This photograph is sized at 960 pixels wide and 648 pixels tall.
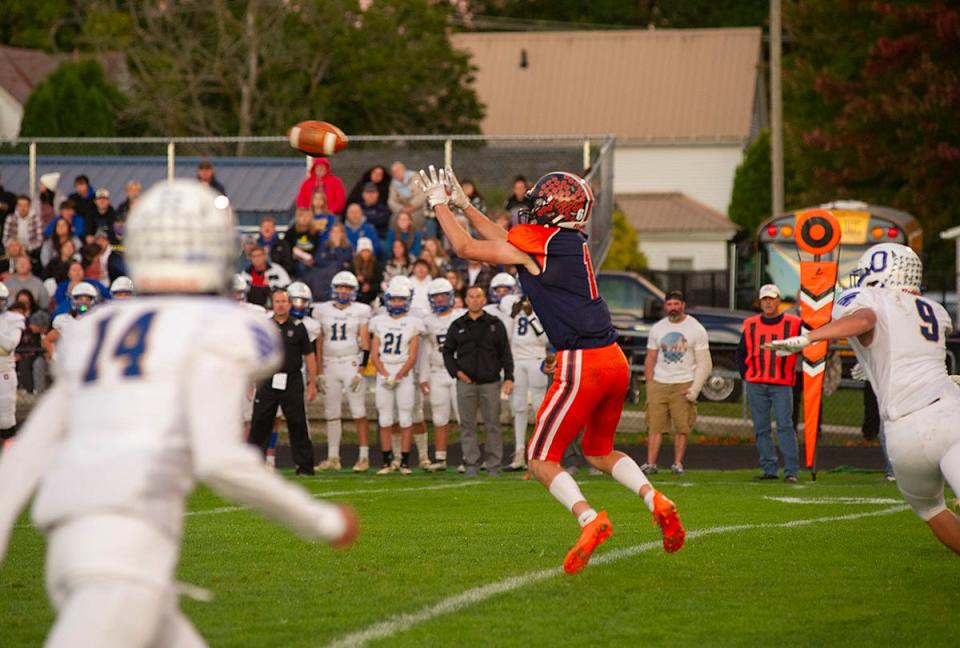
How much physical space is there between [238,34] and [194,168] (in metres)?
13.2

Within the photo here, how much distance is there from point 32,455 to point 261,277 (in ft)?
44.1

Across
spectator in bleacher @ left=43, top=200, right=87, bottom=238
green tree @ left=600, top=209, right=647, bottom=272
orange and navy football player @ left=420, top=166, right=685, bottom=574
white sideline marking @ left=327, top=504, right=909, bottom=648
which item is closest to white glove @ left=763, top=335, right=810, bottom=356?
orange and navy football player @ left=420, top=166, right=685, bottom=574

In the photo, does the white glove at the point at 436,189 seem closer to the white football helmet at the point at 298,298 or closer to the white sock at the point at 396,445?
the white football helmet at the point at 298,298

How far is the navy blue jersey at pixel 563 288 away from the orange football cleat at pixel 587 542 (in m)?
0.93

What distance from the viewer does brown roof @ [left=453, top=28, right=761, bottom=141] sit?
50.2 metres

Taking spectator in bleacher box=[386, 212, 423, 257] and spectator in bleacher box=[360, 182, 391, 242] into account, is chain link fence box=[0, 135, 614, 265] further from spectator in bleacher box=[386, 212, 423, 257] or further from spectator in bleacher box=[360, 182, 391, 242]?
spectator in bleacher box=[386, 212, 423, 257]

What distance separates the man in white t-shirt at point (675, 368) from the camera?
49.7ft

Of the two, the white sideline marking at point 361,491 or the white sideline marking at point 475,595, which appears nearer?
the white sideline marking at point 475,595

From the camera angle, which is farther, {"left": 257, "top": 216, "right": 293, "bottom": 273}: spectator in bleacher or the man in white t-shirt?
{"left": 257, "top": 216, "right": 293, "bottom": 273}: spectator in bleacher

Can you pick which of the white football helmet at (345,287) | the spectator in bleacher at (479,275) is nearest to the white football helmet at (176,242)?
the white football helmet at (345,287)

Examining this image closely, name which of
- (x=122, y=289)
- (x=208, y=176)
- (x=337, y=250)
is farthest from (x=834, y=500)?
(x=208, y=176)

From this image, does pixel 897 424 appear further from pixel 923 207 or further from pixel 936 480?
pixel 923 207

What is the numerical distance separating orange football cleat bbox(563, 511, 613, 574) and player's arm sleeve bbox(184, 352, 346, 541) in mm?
3731

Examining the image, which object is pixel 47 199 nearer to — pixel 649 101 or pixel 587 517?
pixel 587 517
